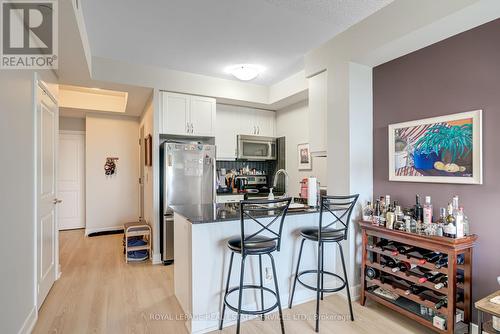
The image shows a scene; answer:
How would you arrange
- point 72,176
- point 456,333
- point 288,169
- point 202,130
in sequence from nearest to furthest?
point 456,333 < point 202,130 < point 288,169 < point 72,176

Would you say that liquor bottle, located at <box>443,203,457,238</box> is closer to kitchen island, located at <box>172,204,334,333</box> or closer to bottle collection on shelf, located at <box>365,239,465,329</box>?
bottle collection on shelf, located at <box>365,239,465,329</box>

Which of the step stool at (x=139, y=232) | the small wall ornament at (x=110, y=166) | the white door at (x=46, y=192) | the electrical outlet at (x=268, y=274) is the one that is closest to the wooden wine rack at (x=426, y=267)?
A: the electrical outlet at (x=268, y=274)

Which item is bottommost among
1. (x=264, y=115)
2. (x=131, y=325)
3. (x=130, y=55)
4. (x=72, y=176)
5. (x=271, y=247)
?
(x=131, y=325)

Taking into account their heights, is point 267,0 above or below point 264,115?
above

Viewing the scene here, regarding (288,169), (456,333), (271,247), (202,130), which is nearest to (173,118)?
(202,130)

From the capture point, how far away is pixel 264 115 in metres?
4.96

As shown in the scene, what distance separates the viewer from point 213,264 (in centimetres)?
219

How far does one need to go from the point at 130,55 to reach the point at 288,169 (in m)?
2.91

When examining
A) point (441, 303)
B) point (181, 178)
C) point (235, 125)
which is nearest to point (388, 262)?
point (441, 303)

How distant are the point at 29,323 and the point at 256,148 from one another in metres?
3.62

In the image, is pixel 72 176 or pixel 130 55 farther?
pixel 72 176

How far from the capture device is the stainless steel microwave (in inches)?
184

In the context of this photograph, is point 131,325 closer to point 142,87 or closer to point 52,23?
point 52,23

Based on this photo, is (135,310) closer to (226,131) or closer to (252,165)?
(226,131)
